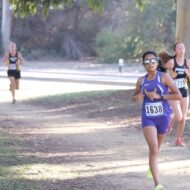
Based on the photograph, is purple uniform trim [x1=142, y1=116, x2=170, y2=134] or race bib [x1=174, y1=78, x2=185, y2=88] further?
race bib [x1=174, y1=78, x2=185, y2=88]

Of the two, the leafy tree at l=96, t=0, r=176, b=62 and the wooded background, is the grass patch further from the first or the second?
the wooded background

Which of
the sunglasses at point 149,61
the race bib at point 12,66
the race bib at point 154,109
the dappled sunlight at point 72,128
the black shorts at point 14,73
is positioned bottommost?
the dappled sunlight at point 72,128

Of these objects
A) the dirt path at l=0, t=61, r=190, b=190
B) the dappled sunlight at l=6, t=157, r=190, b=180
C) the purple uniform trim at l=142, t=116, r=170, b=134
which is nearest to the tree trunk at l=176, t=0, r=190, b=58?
the dirt path at l=0, t=61, r=190, b=190

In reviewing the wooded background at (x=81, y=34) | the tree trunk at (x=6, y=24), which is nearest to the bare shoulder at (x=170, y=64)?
the wooded background at (x=81, y=34)

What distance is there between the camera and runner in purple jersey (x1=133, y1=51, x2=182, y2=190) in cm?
798

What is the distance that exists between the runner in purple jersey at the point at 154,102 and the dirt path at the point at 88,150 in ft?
2.04

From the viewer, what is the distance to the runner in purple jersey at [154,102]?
7984mm

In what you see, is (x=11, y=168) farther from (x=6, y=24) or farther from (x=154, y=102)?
(x=6, y=24)

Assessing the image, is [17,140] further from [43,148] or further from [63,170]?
[63,170]

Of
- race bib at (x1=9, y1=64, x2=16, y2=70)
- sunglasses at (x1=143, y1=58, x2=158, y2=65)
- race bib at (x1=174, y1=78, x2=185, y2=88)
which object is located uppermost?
sunglasses at (x1=143, y1=58, x2=158, y2=65)

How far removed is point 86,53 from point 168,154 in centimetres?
4640

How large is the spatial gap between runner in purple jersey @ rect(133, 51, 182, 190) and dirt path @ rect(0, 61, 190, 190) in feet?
2.04

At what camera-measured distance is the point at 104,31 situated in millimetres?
51688

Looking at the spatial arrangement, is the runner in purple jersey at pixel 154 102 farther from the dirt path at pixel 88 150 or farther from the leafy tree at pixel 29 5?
the leafy tree at pixel 29 5
